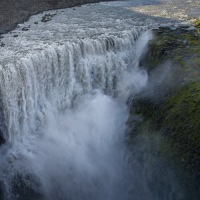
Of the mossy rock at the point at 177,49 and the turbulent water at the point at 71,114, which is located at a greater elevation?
the mossy rock at the point at 177,49

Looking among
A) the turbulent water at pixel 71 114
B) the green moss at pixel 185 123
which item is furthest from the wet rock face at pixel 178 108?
the turbulent water at pixel 71 114

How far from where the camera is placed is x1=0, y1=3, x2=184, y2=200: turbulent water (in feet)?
48.9

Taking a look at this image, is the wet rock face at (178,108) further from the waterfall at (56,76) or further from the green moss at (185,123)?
the waterfall at (56,76)

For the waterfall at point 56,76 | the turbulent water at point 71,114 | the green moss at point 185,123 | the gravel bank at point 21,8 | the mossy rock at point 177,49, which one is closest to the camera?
the green moss at point 185,123

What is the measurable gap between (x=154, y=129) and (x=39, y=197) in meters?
6.21

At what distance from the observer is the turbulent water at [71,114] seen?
1490 cm

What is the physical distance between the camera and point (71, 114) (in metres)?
19.1

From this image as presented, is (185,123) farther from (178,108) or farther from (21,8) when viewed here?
(21,8)

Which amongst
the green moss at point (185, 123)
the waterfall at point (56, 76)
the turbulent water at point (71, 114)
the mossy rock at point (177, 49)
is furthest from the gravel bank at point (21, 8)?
the green moss at point (185, 123)

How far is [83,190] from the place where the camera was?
49.3ft

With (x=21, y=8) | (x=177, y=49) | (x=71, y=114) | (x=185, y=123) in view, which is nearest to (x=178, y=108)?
(x=185, y=123)

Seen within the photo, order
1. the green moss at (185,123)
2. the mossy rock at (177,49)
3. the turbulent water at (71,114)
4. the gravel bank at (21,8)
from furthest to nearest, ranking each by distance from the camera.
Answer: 1. the gravel bank at (21,8)
2. the mossy rock at (177,49)
3. the turbulent water at (71,114)
4. the green moss at (185,123)

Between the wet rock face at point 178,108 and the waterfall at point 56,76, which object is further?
the waterfall at point 56,76

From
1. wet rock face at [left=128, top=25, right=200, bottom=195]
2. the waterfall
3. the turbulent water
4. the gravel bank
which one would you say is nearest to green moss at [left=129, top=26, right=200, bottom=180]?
wet rock face at [left=128, top=25, right=200, bottom=195]
